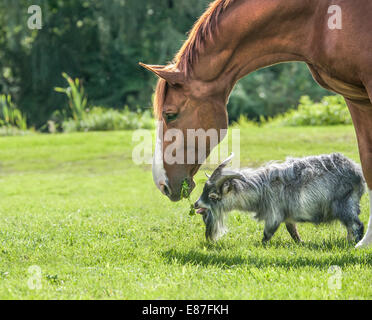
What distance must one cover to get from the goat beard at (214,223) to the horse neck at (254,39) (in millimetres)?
1270

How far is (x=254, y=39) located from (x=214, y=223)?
5.72ft

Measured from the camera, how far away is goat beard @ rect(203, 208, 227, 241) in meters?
4.80

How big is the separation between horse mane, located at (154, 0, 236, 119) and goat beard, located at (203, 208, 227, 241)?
1.19m

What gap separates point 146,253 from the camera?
14.4 feet

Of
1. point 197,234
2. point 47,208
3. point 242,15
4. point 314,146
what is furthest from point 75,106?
point 242,15

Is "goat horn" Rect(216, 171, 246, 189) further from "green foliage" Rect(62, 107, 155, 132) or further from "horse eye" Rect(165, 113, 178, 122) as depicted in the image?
"green foliage" Rect(62, 107, 155, 132)

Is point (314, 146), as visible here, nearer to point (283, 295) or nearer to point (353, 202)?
point (353, 202)

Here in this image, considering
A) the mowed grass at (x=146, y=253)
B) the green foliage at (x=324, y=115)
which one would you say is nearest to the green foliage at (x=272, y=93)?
the green foliage at (x=324, y=115)

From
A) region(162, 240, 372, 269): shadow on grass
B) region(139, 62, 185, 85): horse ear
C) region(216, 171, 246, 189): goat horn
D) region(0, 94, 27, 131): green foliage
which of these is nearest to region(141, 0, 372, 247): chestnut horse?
region(139, 62, 185, 85): horse ear

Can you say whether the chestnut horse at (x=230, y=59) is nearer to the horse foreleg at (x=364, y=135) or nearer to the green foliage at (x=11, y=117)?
the horse foreleg at (x=364, y=135)

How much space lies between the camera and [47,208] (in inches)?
278

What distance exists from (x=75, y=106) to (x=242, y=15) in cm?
1390

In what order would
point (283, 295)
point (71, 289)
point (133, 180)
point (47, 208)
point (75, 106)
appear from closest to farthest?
point (283, 295) → point (71, 289) → point (47, 208) → point (133, 180) → point (75, 106)

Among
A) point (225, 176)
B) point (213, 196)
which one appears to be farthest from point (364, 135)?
point (213, 196)
